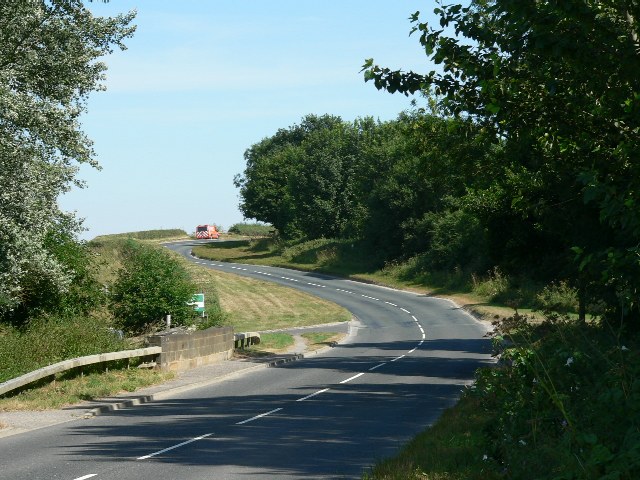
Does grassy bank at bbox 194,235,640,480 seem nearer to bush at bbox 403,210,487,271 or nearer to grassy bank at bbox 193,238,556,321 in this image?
grassy bank at bbox 193,238,556,321

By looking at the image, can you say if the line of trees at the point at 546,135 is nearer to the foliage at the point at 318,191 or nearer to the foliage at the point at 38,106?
the foliage at the point at 38,106

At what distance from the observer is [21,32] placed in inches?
838

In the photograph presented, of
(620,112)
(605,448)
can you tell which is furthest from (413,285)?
(605,448)

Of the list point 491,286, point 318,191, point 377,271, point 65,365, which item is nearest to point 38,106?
point 65,365

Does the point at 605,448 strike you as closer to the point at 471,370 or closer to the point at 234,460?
the point at 234,460

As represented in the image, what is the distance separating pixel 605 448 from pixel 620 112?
5708 millimetres

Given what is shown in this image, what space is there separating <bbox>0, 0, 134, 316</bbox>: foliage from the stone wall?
14.1ft

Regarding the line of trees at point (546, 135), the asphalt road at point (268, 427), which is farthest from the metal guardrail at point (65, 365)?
the line of trees at point (546, 135)

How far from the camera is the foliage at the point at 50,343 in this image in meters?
23.2

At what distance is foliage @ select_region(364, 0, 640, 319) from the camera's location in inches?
360

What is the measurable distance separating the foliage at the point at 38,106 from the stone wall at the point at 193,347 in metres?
4.30

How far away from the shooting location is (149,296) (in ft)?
111

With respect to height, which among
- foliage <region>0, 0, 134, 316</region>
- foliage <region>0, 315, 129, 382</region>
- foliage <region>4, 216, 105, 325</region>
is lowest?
foliage <region>0, 315, 129, 382</region>

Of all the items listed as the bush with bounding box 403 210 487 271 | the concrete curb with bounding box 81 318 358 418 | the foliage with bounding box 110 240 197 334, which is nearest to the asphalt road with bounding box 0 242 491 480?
the concrete curb with bounding box 81 318 358 418
